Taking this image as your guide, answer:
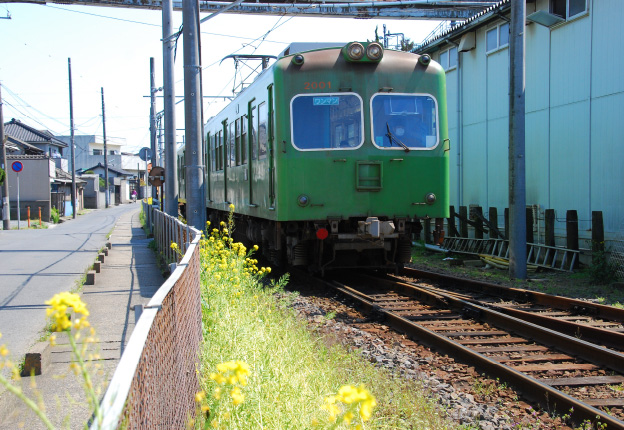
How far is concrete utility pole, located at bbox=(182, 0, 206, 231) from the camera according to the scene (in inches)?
419

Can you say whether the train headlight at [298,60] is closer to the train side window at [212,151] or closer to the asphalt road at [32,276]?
the asphalt road at [32,276]

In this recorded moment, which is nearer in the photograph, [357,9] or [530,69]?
[530,69]

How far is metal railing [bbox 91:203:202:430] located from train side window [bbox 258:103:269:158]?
236 inches

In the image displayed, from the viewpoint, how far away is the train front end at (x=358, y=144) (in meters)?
9.65

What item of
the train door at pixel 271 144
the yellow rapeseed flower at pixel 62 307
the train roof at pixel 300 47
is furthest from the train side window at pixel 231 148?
the yellow rapeseed flower at pixel 62 307

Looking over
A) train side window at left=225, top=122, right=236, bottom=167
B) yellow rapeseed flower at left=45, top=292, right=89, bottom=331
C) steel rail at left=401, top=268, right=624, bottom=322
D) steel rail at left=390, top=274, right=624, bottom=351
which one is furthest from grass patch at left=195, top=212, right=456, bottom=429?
train side window at left=225, top=122, right=236, bottom=167

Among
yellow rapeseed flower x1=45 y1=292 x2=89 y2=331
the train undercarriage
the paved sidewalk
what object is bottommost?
the paved sidewalk

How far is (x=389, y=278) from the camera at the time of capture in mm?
11250

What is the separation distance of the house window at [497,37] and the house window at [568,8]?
180cm

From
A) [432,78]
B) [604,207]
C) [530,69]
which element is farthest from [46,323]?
[530,69]

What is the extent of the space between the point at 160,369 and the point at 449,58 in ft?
59.4

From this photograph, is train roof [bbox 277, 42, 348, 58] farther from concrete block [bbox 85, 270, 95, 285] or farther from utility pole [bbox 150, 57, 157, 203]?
utility pole [bbox 150, 57, 157, 203]

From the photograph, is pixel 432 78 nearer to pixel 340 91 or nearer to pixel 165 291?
pixel 340 91

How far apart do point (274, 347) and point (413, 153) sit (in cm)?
538
